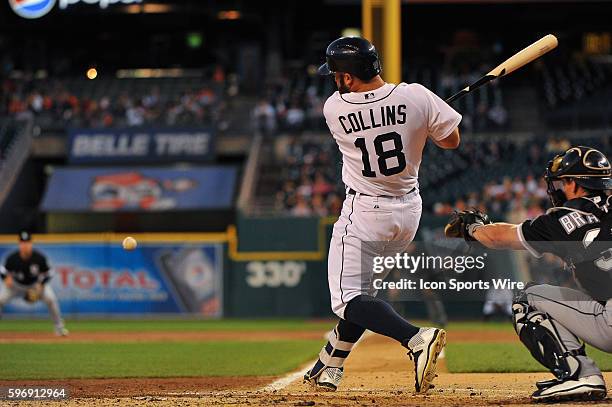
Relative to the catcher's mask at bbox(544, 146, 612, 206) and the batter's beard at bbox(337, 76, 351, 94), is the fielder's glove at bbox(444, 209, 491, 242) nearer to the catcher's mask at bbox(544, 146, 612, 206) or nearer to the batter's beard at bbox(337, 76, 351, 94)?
the catcher's mask at bbox(544, 146, 612, 206)

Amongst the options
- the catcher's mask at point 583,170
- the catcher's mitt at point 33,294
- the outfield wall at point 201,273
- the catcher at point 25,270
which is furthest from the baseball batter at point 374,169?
the outfield wall at point 201,273

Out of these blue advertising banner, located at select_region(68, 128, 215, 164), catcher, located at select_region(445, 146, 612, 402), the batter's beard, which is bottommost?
catcher, located at select_region(445, 146, 612, 402)

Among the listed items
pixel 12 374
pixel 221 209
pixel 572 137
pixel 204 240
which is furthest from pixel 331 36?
pixel 12 374

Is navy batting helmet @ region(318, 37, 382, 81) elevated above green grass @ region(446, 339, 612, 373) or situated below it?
above

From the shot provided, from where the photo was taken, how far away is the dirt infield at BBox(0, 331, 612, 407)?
6.08m

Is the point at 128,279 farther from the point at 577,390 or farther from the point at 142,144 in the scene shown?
the point at 577,390

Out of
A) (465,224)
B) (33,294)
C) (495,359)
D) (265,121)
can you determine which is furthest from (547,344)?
(265,121)

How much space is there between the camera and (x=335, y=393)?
21.5 ft

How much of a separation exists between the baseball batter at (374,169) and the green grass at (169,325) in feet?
30.6

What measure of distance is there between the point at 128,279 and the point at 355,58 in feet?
43.9

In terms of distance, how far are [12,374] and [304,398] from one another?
3.54 metres

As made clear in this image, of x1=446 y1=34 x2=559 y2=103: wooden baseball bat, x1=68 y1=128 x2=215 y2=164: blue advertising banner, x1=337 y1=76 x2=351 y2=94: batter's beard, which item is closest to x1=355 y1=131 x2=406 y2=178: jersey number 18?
x1=337 y1=76 x2=351 y2=94: batter's beard

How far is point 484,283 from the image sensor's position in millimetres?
6684

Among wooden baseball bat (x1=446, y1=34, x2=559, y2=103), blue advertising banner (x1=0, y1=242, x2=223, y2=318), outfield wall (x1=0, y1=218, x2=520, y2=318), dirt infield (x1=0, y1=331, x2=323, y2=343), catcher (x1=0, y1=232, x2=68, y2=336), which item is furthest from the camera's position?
blue advertising banner (x1=0, y1=242, x2=223, y2=318)
